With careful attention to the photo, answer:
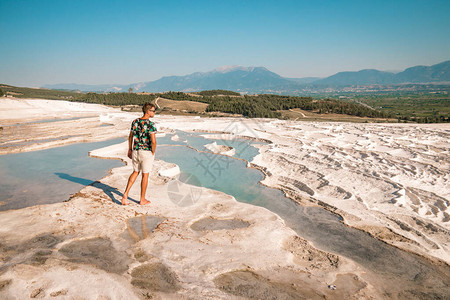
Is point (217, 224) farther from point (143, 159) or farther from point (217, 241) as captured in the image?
point (143, 159)

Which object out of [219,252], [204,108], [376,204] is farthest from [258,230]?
[204,108]

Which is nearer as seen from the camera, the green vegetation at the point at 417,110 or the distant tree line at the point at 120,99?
the green vegetation at the point at 417,110

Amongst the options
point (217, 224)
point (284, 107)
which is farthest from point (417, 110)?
point (217, 224)

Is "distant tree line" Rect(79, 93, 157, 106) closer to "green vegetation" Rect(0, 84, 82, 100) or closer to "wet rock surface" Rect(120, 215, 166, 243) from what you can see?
"green vegetation" Rect(0, 84, 82, 100)

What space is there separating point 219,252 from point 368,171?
6.49 metres

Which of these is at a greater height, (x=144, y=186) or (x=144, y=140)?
(x=144, y=140)

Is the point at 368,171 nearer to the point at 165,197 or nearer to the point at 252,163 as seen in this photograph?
the point at 252,163

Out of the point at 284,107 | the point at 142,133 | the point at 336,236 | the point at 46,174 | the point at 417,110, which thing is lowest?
the point at 417,110

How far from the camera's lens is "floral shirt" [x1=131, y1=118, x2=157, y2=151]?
518cm

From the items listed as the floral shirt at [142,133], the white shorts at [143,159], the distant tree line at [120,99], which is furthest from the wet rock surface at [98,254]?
the distant tree line at [120,99]

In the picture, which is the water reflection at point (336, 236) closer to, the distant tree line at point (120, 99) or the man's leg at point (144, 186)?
the man's leg at point (144, 186)

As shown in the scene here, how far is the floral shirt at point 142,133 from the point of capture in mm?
5176

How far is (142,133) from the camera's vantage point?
17.0 ft

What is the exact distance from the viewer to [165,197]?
6.25 metres
